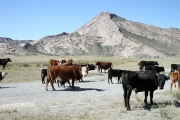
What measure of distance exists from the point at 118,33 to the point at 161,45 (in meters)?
35.2

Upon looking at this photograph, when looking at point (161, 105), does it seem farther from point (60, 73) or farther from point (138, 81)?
point (60, 73)

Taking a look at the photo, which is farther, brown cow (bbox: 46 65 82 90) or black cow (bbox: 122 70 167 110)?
brown cow (bbox: 46 65 82 90)

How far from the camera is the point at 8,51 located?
172000mm

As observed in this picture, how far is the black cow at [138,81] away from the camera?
1122cm

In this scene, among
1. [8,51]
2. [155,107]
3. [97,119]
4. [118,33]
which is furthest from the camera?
[118,33]

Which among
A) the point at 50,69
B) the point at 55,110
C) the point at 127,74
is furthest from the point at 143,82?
the point at 50,69

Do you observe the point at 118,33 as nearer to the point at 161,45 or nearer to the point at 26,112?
the point at 161,45

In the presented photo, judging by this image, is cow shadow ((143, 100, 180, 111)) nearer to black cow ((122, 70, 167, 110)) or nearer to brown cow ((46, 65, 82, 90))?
black cow ((122, 70, 167, 110))

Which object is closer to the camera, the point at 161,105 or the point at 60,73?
the point at 161,105

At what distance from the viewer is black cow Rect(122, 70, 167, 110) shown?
1122 centimetres

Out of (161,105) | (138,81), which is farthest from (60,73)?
(161,105)

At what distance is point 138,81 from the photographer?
11422mm

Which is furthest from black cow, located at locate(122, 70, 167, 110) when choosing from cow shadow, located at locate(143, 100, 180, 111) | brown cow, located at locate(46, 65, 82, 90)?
brown cow, located at locate(46, 65, 82, 90)

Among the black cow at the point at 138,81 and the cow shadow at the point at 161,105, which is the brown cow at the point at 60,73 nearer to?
the black cow at the point at 138,81
